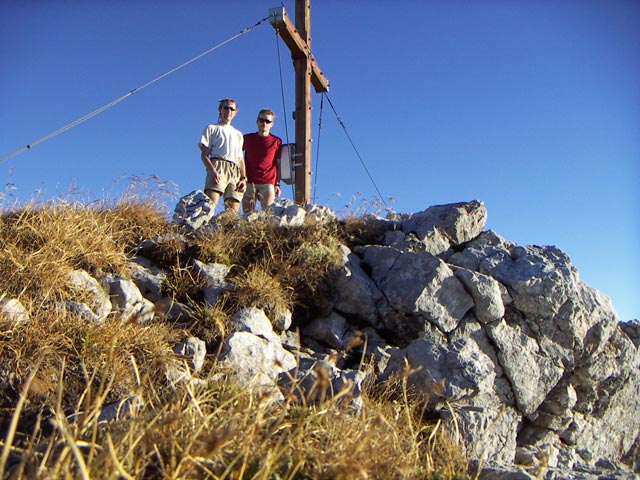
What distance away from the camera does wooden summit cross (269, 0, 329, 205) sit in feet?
30.9

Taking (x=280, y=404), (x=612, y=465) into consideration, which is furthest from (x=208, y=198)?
(x=612, y=465)

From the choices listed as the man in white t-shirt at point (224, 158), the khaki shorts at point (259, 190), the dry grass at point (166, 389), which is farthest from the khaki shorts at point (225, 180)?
the dry grass at point (166, 389)

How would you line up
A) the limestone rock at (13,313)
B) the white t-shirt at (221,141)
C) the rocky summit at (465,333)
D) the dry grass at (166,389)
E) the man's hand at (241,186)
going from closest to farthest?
the dry grass at (166,389) < the limestone rock at (13,313) < the rocky summit at (465,333) < the white t-shirt at (221,141) < the man's hand at (241,186)

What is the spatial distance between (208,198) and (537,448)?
5005mm

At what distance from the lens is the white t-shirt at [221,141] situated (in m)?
7.62

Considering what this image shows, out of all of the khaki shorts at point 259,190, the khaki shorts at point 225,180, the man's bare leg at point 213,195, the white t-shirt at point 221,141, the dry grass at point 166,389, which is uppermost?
the white t-shirt at point 221,141

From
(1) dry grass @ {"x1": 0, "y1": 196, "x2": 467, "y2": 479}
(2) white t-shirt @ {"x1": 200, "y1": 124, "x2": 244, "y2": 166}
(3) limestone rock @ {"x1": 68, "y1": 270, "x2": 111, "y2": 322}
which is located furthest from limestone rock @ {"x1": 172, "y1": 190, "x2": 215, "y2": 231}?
(3) limestone rock @ {"x1": 68, "y1": 270, "x2": 111, "y2": 322}

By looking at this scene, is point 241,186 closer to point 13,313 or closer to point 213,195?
point 213,195

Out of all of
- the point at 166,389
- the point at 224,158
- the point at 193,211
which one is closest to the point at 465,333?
the point at 166,389

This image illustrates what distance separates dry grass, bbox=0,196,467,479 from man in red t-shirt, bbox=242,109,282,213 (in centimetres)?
195

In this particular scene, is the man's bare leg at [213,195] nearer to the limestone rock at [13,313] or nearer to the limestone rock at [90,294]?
the limestone rock at [90,294]

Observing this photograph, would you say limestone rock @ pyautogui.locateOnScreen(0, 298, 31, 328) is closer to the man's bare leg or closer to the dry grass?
the dry grass

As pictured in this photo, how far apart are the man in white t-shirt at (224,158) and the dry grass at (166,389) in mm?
1177

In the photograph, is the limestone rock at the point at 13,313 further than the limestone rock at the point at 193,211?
No
